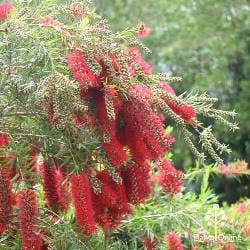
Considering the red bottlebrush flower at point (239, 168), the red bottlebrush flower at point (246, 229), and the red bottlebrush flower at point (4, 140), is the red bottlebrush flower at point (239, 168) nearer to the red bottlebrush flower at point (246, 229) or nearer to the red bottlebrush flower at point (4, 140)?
the red bottlebrush flower at point (246, 229)

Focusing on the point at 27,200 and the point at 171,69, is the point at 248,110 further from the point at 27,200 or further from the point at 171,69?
the point at 27,200

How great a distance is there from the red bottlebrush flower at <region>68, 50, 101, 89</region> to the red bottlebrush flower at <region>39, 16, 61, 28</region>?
182 mm

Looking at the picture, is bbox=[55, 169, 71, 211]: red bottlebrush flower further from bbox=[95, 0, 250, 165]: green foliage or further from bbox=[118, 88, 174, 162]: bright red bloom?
bbox=[95, 0, 250, 165]: green foliage

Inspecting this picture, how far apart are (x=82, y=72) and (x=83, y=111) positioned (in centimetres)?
12

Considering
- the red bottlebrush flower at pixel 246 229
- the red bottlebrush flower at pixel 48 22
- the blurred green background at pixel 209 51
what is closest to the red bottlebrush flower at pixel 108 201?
the red bottlebrush flower at pixel 48 22

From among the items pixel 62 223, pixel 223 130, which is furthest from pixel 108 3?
pixel 62 223

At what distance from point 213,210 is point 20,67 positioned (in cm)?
207

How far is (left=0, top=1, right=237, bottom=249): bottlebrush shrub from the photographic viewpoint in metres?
2.21

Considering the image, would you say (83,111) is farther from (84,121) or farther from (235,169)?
(235,169)

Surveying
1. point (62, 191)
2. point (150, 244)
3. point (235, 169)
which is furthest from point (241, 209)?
point (62, 191)

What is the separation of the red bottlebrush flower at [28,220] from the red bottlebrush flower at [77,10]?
695mm

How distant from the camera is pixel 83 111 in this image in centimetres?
217

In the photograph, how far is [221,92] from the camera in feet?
27.2

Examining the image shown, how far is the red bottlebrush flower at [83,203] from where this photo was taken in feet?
7.55
